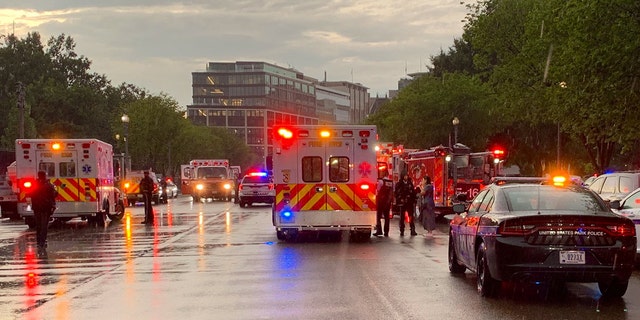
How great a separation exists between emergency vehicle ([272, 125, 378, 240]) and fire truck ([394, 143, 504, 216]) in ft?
34.2

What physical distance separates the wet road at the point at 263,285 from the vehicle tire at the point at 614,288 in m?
0.15

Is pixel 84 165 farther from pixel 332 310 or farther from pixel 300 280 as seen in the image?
pixel 332 310

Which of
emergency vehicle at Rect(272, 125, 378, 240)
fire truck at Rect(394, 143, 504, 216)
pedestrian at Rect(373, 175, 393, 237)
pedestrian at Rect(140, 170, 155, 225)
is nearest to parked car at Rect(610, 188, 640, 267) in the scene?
emergency vehicle at Rect(272, 125, 378, 240)

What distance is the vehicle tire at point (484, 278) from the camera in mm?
12950

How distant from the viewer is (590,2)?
1143 inches

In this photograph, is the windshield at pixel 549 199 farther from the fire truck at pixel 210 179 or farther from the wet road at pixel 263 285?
the fire truck at pixel 210 179

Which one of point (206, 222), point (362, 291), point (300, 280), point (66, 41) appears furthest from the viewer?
point (66, 41)

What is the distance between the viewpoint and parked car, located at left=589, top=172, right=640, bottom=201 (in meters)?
23.3

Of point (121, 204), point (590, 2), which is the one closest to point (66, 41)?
point (121, 204)

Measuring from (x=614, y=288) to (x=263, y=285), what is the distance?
16.4 ft

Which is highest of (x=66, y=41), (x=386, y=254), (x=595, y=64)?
(x=66, y=41)

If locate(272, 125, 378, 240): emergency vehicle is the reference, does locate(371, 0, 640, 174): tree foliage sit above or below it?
above

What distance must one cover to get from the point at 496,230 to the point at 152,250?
446 inches

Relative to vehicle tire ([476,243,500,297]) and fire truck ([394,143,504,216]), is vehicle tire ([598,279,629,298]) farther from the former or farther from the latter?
fire truck ([394,143,504,216])
